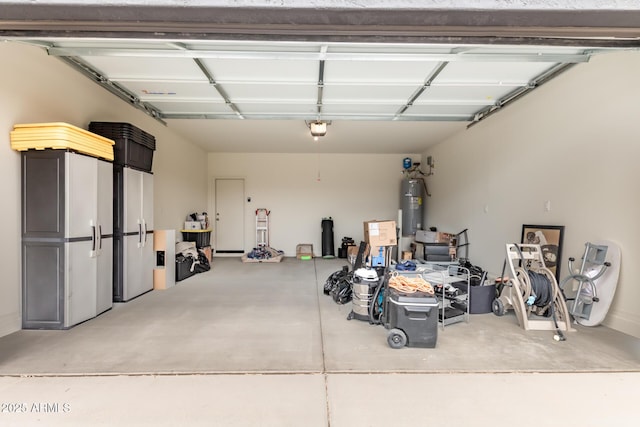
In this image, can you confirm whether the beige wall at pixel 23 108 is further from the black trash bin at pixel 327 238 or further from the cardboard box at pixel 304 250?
the black trash bin at pixel 327 238

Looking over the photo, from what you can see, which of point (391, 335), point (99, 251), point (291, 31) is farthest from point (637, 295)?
point (99, 251)

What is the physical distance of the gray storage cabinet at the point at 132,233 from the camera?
3859 mm

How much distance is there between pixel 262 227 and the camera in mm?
8484

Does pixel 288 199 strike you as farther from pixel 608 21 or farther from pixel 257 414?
pixel 608 21

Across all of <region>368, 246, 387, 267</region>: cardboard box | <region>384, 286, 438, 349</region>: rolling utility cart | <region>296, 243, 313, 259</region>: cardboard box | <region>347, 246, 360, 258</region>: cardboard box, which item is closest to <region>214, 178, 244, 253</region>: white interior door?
<region>296, 243, 313, 259</region>: cardboard box

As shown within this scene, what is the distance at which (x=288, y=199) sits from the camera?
28.1 feet

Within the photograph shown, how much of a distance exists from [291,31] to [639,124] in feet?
12.0

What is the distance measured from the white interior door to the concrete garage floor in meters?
5.17

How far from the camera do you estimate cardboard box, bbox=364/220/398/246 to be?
161 inches

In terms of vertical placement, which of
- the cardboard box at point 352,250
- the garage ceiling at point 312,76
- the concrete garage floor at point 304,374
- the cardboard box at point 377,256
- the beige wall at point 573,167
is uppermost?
the garage ceiling at point 312,76

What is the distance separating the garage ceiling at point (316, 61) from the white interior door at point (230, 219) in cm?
133

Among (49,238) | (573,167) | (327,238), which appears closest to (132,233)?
(49,238)

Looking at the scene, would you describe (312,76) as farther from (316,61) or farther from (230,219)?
(230,219)

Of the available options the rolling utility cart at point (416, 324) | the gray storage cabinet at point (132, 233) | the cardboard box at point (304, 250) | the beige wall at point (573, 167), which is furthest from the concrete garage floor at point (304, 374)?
the cardboard box at point (304, 250)
